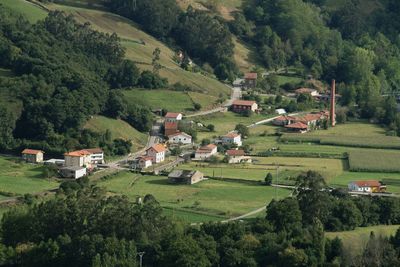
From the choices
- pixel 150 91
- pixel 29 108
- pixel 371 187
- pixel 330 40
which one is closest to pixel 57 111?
pixel 29 108

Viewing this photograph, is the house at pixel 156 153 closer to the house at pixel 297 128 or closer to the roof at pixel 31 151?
the roof at pixel 31 151

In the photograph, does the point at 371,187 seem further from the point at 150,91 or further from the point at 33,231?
the point at 150,91

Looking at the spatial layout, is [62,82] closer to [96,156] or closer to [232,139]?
[96,156]

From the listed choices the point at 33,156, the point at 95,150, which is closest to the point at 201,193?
the point at 95,150

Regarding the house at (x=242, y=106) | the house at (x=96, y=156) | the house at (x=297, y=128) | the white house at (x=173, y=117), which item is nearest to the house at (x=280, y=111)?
the house at (x=242, y=106)

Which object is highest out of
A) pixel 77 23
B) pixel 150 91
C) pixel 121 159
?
pixel 77 23

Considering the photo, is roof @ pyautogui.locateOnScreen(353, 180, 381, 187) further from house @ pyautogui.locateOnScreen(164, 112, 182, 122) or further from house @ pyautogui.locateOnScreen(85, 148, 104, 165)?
house @ pyautogui.locateOnScreen(164, 112, 182, 122)
